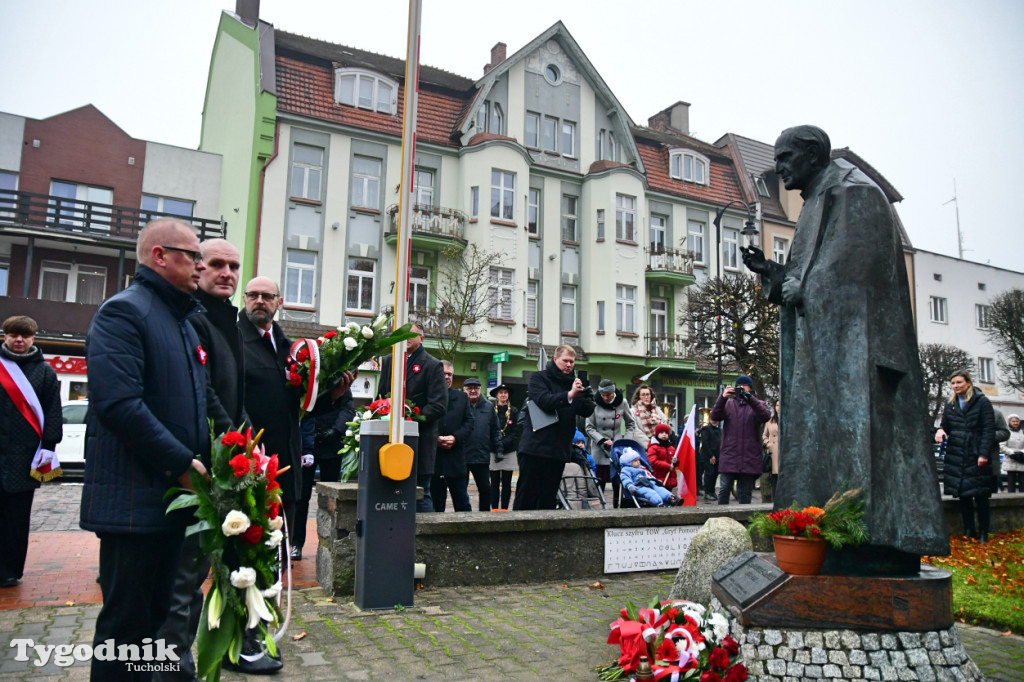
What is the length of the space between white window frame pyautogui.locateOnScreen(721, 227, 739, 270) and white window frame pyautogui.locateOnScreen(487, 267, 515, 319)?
11.7 m

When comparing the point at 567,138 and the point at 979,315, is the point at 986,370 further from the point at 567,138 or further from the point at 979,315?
the point at 567,138

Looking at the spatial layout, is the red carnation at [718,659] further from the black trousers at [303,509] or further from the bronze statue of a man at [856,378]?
the black trousers at [303,509]

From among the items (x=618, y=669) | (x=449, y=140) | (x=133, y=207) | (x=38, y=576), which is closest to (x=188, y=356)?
(x=618, y=669)

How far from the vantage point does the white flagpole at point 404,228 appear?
5.83 metres

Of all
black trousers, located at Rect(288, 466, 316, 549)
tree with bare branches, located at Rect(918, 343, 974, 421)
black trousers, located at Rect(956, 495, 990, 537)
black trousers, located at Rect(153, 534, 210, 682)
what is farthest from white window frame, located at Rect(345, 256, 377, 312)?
tree with bare branches, located at Rect(918, 343, 974, 421)

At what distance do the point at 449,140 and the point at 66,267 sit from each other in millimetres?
15445

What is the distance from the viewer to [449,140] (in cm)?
3006

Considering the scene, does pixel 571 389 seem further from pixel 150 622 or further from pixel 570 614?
pixel 150 622

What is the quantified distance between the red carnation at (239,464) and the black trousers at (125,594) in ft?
1.47

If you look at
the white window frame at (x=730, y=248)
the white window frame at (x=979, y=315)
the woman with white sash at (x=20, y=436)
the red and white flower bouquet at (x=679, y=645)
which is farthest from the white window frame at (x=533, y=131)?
the white window frame at (x=979, y=315)

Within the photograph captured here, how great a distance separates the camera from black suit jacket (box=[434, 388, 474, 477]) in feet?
29.1

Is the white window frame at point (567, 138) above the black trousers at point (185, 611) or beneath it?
above

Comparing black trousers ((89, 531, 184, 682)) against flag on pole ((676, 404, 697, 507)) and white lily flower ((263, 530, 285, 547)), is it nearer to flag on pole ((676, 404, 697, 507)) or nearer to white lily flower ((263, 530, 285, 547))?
white lily flower ((263, 530, 285, 547))

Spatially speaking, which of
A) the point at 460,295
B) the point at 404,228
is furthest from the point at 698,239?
the point at 404,228
